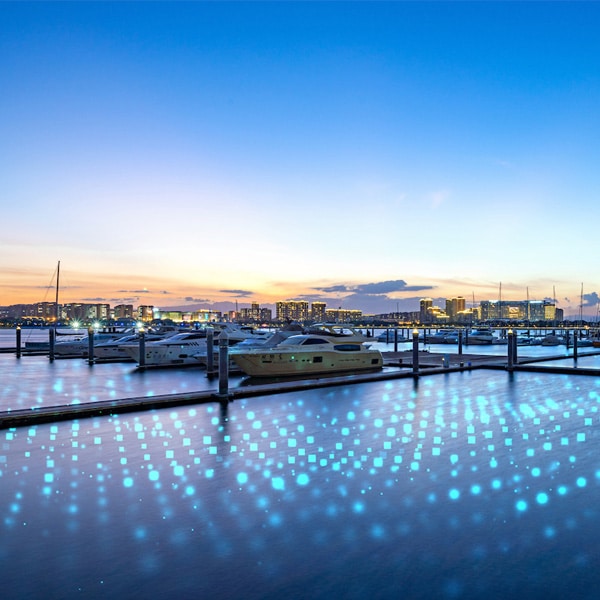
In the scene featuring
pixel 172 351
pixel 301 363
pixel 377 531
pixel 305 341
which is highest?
pixel 305 341

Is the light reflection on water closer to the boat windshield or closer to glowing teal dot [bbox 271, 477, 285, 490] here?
glowing teal dot [bbox 271, 477, 285, 490]

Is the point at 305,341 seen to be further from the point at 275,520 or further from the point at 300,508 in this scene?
the point at 275,520

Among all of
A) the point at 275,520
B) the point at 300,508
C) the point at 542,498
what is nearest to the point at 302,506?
the point at 300,508

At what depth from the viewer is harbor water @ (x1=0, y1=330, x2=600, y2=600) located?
16.2ft

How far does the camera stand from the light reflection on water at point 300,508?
4934mm

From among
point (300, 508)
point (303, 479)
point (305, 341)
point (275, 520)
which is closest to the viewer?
point (275, 520)

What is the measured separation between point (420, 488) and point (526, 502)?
1.38 metres

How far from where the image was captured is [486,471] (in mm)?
8445

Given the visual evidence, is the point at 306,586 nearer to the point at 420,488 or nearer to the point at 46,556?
the point at 46,556

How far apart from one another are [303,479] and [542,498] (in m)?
3.28

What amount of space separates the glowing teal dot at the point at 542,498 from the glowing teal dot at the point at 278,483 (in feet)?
11.2

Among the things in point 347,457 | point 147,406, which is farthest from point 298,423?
point 147,406

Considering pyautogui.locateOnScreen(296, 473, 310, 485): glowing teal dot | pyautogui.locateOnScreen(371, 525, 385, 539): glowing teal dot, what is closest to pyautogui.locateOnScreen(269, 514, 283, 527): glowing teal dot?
pyautogui.locateOnScreen(371, 525, 385, 539): glowing teal dot

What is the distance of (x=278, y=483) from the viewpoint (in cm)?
782
